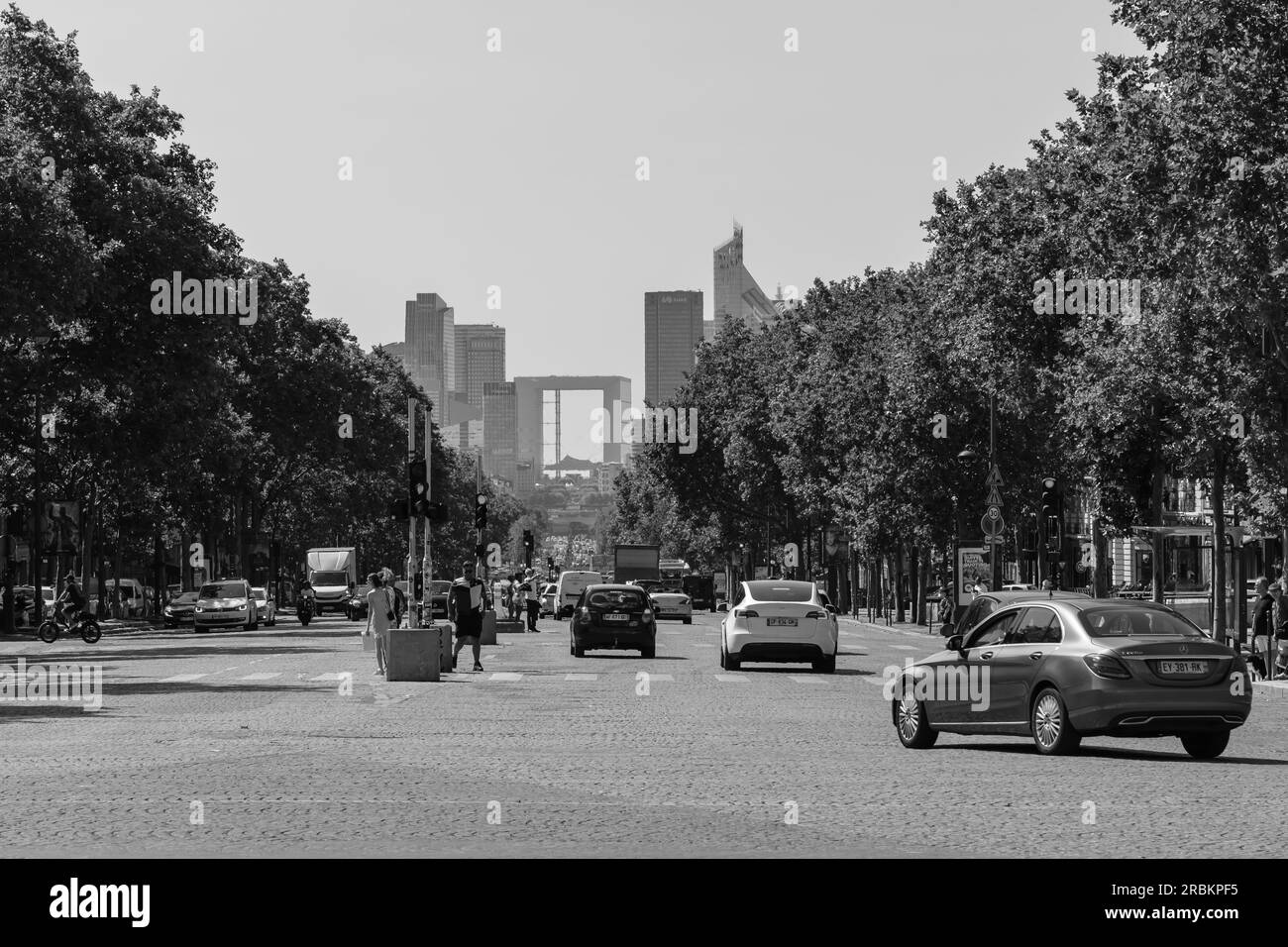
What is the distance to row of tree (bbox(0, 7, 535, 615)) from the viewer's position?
48.9 meters

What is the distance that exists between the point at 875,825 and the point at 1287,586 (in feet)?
84.6

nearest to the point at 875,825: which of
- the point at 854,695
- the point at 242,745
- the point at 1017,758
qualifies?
the point at 1017,758

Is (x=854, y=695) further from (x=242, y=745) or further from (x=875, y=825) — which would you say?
(x=875, y=825)

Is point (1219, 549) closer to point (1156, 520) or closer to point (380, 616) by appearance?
point (1156, 520)

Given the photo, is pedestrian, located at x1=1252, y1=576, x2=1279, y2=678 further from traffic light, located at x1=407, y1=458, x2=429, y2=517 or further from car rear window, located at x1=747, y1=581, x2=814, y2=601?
traffic light, located at x1=407, y1=458, x2=429, y2=517

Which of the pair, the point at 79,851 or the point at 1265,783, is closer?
the point at 79,851

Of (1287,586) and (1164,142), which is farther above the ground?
(1164,142)

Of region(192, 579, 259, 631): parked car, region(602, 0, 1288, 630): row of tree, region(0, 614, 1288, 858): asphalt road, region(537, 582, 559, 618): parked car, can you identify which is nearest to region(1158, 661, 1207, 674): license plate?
region(0, 614, 1288, 858): asphalt road

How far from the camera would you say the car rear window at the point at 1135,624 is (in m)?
19.0

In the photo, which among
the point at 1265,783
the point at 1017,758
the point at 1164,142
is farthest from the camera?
the point at 1164,142

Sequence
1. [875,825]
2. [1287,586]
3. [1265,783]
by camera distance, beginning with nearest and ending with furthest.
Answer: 1. [875,825]
2. [1265,783]
3. [1287,586]

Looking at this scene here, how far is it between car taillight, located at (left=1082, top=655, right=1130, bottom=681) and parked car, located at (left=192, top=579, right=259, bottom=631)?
54.3 metres

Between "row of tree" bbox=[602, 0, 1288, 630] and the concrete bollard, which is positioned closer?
"row of tree" bbox=[602, 0, 1288, 630]
